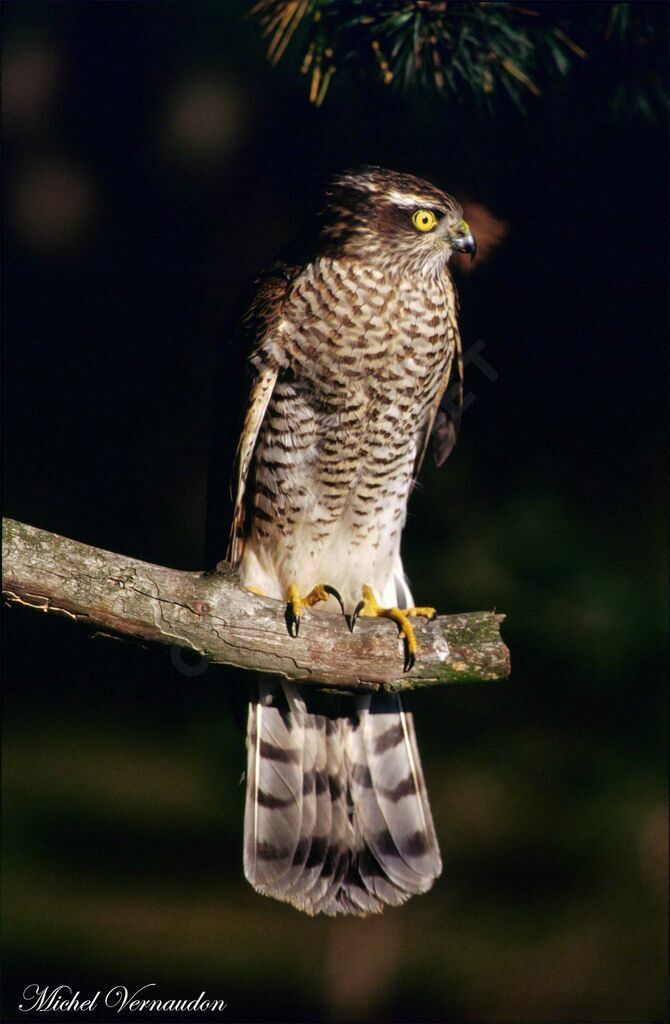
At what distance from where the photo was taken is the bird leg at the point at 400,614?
1.57 m

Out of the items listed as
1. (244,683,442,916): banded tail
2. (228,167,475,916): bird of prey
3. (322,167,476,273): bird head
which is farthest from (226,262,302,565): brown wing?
(244,683,442,916): banded tail

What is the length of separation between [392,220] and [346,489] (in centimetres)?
52

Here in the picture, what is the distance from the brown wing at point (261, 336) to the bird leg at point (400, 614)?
339mm

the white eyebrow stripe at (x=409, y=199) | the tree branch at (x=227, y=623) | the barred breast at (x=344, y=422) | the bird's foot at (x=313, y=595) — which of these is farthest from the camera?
the bird's foot at (x=313, y=595)

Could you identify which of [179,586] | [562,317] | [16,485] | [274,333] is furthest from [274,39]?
[16,485]

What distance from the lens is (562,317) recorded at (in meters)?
1.82

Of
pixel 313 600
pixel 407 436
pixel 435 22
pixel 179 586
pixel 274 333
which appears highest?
pixel 435 22

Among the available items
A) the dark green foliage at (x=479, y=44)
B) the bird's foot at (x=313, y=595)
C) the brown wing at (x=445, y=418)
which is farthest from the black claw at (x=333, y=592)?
the dark green foliage at (x=479, y=44)

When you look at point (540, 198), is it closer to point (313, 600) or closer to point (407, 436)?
point (407, 436)

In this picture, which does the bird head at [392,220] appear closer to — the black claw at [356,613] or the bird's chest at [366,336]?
the bird's chest at [366,336]

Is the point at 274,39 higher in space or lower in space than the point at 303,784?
higher

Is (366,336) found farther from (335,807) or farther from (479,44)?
(335,807)

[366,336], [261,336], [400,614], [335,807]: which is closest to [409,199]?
[366,336]

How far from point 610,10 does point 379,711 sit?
52.7 inches
